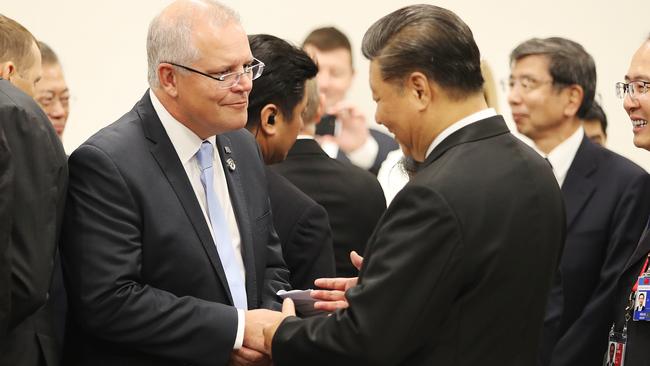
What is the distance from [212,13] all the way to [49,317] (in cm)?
94

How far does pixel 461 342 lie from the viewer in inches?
93.7

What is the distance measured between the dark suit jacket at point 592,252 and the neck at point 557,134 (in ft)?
1.55

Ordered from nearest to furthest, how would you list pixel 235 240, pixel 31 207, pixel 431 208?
pixel 431 208 < pixel 31 207 < pixel 235 240

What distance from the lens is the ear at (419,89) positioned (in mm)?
2477

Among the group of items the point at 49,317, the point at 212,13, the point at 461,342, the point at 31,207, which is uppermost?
the point at 212,13

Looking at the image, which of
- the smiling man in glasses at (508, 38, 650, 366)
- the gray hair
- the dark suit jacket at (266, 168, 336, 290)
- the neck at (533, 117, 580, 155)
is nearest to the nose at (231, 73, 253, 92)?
the gray hair

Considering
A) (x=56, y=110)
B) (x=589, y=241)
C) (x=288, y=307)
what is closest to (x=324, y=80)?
(x=56, y=110)

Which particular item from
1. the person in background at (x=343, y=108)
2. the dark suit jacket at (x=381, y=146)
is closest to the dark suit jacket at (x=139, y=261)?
the person in background at (x=343, y=108)

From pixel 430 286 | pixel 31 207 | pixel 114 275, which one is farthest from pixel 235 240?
pixel 430 286

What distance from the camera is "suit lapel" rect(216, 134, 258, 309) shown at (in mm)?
3031

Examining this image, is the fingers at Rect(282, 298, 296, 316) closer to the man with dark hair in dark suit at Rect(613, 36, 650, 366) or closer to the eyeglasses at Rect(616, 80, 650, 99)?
the man with dark hair in dark suit at Rect(613, 36, 650, 366)

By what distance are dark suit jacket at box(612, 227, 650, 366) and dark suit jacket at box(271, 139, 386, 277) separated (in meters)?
0.90

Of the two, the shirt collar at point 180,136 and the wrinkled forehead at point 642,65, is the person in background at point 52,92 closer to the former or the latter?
the shirt collar at point 180,136

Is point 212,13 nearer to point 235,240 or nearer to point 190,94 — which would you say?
point 190,94
